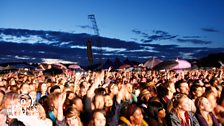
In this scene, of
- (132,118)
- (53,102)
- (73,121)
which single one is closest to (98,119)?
(73,121)

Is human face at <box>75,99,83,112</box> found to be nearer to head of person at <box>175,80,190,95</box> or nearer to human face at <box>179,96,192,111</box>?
human face at <box>179,96,192,111</box>

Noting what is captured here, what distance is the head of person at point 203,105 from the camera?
5.91 metres

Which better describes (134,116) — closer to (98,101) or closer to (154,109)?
(154,109)

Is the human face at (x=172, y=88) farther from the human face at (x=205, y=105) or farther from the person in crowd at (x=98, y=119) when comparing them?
the person in crowd at (x=98, y=119)

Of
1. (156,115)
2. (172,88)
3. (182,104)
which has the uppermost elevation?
(172,88)

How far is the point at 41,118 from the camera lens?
504 centimetres

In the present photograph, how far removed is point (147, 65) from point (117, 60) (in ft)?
42.0

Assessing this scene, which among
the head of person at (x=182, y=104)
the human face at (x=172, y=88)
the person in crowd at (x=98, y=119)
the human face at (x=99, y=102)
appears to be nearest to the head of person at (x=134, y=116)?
the person in crowd at (x=98, y=119)

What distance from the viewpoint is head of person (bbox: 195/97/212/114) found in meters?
5.91

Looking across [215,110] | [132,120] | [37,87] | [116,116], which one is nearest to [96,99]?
[116,116]

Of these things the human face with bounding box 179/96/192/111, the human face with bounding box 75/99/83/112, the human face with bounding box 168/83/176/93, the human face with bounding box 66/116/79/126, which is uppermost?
the human face with bounding box 168/83/176/93

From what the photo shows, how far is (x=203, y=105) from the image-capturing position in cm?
592

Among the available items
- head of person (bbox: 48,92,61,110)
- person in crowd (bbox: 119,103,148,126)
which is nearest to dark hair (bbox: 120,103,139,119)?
person in crowd (bbox: 119,103,148,126)

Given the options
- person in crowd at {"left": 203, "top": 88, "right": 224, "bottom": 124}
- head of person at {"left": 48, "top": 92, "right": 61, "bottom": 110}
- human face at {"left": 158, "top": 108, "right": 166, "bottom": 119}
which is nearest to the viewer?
head of person at {"left": 48, "top": 92, "right": 61, "bottom": 110}
